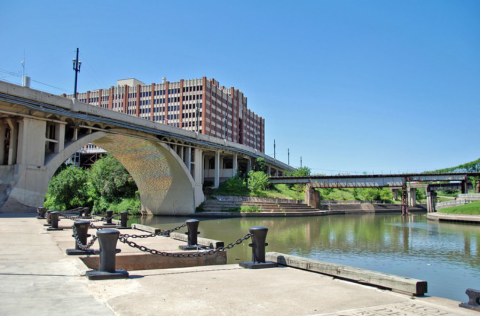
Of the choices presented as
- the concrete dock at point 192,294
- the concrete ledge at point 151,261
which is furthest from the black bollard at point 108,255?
the concrete ledge at point 151,261

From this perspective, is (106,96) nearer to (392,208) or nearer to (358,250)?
(392,208)

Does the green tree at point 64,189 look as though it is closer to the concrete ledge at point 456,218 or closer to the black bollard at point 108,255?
the black bollard at point 108,255

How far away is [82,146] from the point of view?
30.0 m

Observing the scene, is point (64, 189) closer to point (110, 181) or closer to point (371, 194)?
point (110, 181)

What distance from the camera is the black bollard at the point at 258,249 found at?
8.22 metres

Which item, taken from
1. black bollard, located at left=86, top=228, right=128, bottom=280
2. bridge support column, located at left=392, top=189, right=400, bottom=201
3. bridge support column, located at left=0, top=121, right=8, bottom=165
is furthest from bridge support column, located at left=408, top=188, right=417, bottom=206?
black bollard, located at left=86, top=228, right=128, bottom=280

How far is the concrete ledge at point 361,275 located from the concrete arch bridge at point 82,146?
2051 centimetres

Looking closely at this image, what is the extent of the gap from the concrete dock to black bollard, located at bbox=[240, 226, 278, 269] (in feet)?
1.25

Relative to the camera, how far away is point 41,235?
12.4 meters

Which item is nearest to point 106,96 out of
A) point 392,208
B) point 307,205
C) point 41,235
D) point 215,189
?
point 215,189

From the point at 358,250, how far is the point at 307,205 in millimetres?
40627

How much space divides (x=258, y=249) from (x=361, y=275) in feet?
7.88

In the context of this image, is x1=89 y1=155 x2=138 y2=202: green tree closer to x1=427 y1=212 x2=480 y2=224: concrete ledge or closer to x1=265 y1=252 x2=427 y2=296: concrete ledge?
x1=427 y1=212 x2=480 y2=224: concrete ledge

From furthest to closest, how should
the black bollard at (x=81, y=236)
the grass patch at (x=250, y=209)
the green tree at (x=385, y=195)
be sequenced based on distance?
the green tree at (x=385, y=195), the grass patch at (x=250, y=209), the black bollard at (x=81, y=236)
